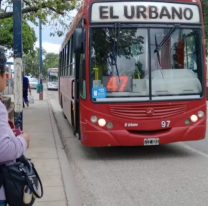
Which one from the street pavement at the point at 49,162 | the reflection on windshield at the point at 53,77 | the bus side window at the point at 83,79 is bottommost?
the street pavement at the point at 49,162

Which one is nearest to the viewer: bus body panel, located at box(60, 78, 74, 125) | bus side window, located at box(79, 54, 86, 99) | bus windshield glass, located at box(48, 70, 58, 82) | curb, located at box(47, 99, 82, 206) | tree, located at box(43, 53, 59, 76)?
curb, located at box(47, 99, 82, 206)

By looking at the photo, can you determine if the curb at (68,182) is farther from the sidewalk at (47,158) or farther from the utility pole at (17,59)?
the utility pole at (17,59)

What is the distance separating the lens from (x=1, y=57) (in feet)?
8.77

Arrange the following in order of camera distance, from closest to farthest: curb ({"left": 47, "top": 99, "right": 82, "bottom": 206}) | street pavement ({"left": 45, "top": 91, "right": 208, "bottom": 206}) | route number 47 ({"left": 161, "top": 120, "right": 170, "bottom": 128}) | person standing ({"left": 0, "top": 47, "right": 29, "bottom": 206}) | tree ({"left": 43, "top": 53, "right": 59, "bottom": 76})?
person standing ({"left": 0, "top": 47, "right": 29, "bottom": 206})
curb ({"left": 47, "top": 99, "right": 82, "bottom": 206})
street pavement ({"left": 45, "top": 91, "right": 208, "bottom": 206})
route number 47 ({"left": 161, "top": 120, "right": 170, "bottom": 128})
tree ({"left": 43, "top": 53, "right": 59, "bottom": 76})

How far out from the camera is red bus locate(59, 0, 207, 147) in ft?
26.1

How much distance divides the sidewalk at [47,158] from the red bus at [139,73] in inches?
38.6

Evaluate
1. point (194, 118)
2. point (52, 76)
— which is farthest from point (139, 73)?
point (52, 76)

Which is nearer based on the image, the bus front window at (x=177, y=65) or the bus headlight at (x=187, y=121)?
the bus front window at (x=177, y=65)

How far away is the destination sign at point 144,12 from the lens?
26.2 feet

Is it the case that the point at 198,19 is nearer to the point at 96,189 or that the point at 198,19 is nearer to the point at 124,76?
the point at 124,76

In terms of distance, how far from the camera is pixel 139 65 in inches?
319

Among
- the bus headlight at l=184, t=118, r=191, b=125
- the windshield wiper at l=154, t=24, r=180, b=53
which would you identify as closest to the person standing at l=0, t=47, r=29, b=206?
the windshield wiper at l=154, t=24, r=180, b=53

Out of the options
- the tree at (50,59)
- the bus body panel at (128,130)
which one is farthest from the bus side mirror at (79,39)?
the tree at (50,59)

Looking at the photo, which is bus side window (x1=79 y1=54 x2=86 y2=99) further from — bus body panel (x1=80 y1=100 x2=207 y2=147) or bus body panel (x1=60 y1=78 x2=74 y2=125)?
bus body panel (x1=60 y1=78 x2=74 y2=125)
